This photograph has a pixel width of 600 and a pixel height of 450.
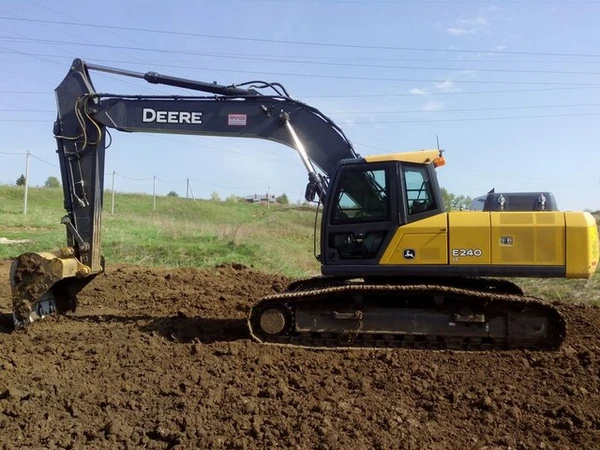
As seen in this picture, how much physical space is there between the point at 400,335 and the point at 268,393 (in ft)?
8.05

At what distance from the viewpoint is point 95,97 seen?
354 inches

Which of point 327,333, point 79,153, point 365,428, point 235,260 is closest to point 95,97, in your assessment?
point 79,153

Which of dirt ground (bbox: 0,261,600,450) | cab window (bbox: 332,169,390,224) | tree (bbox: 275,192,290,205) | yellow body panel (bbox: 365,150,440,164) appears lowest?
dirt ground (bbox: 0,261,600,450)

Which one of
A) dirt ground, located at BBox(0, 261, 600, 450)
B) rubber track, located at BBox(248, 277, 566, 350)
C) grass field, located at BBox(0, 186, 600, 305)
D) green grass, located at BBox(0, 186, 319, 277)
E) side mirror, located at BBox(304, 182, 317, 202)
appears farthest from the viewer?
green grass, located at BBox(0, 186, 319, 277)

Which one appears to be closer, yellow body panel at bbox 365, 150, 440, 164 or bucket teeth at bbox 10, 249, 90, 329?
yellow body panel at bbox 365, 150, 440, 164

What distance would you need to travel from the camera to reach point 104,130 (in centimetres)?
909

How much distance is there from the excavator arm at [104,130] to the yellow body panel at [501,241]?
5.62ft

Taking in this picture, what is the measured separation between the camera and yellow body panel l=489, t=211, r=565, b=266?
728cm

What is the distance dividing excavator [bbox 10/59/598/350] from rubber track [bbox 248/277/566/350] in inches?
0.5

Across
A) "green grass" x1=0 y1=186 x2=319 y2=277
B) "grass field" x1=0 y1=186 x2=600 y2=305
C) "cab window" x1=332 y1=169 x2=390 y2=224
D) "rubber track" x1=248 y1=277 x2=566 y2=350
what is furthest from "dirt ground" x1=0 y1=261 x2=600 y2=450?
"green grass" x1=0 y1=186 x2=319 y2=277

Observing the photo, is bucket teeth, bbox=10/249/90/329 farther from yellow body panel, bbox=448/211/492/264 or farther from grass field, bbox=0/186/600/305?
grass field, bbox=0/186/600/305

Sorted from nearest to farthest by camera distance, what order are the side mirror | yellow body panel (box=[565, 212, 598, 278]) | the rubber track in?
yellow body panel (box=[565, 212, 598, 278]) → the rubber track → the side mirror

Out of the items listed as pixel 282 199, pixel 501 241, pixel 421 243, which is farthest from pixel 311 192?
pixel 282 199

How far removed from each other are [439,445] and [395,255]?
3.07 meters
